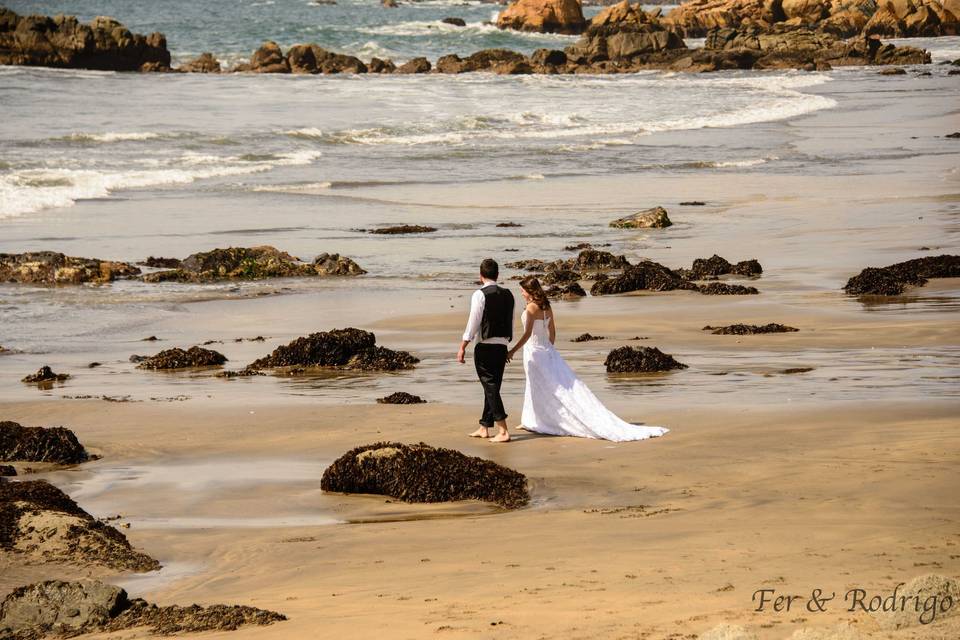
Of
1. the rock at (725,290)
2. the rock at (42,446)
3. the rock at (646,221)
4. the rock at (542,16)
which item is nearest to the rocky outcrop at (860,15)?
the rock at (542,16)

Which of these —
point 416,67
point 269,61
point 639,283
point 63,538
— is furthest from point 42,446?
point 416,67

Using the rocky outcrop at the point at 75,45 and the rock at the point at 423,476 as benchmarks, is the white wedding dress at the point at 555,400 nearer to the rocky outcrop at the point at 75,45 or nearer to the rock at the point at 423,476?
the rock at the point at 423,476

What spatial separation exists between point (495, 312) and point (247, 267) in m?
8.88

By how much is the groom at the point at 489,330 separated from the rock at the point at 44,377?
4170mm

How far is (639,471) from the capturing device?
8023 mm

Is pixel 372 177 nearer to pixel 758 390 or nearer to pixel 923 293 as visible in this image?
pixel 923 293

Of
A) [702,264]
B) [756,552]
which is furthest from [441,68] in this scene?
[756,552]

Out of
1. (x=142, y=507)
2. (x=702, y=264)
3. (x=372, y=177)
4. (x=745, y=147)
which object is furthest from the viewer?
(x=745, y=147)

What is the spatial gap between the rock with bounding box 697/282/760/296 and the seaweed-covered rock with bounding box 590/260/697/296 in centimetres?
32

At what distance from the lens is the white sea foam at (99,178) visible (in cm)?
A: 2462

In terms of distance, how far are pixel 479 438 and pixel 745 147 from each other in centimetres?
2722

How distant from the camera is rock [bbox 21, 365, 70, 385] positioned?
37.7 feet

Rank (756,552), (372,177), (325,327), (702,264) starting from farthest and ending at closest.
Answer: (372,177) < (702,264) < (325,327) < (756,552)

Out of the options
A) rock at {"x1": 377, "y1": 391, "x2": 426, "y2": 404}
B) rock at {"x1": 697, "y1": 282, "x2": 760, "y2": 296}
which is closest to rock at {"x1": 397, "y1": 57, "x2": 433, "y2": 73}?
rock at {"x1": 697, "y1": 282, "x2": 760, "y2": 296}
